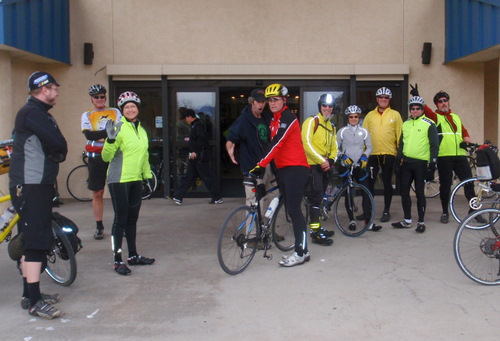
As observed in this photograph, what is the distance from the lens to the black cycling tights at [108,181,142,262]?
4867 mm

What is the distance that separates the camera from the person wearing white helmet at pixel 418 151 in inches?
252

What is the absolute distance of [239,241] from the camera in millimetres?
4883

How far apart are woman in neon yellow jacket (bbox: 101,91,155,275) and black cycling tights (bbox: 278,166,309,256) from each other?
1.48m

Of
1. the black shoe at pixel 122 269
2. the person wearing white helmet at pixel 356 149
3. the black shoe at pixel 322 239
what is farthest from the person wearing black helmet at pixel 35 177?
the person wearing white helmet at pixel 356 149

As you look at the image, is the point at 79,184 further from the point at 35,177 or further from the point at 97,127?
the point at 35,177

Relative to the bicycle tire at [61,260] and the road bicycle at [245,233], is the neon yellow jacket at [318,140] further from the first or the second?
the bicycle tire at [61,260]

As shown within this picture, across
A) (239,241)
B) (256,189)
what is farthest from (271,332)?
(256,189)

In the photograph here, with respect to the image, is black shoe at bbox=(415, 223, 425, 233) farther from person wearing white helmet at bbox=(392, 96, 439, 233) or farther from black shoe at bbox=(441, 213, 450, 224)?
black shoe at bbox=(441, 213, 450, 224)

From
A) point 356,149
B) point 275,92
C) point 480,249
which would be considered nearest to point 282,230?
point 275,92

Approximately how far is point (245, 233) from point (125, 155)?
1441 millimetres

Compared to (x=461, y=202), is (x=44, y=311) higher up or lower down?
lower down

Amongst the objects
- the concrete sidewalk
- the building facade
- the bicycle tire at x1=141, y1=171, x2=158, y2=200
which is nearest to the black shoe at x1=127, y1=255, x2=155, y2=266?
the concrete sidewalk

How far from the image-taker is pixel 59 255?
444 cm

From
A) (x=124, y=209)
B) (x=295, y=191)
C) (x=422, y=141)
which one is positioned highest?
(x=422, y=141)
